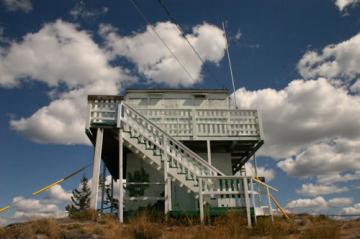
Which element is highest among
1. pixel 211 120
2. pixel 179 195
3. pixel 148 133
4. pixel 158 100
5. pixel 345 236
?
pixel 158 100

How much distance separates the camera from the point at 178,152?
36.4ft

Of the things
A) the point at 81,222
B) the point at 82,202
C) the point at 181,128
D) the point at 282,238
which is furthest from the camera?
the point at 82,202

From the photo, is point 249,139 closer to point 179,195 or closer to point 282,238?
point 179,195

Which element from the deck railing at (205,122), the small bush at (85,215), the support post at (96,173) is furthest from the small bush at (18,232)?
the deck railing at (205,122)

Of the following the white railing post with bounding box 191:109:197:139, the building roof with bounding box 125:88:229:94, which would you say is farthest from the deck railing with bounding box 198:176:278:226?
the building roof with bounding box 125:88:229:94

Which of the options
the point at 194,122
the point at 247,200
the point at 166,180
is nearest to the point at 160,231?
the point at 247,200

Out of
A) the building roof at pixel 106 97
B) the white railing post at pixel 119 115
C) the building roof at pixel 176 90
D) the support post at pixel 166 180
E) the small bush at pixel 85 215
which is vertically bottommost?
the small bush at pixel 85 215

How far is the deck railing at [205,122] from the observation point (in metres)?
13.9

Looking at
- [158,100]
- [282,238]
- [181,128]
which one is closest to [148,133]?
[181,128]

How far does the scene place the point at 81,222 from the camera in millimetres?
8219

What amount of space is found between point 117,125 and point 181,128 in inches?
140

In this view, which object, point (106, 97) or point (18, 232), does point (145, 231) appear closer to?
point (18, 232)

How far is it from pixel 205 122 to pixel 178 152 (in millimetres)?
3354

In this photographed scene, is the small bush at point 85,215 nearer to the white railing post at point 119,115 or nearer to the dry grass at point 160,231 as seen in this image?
the dry grass at point 160,231
